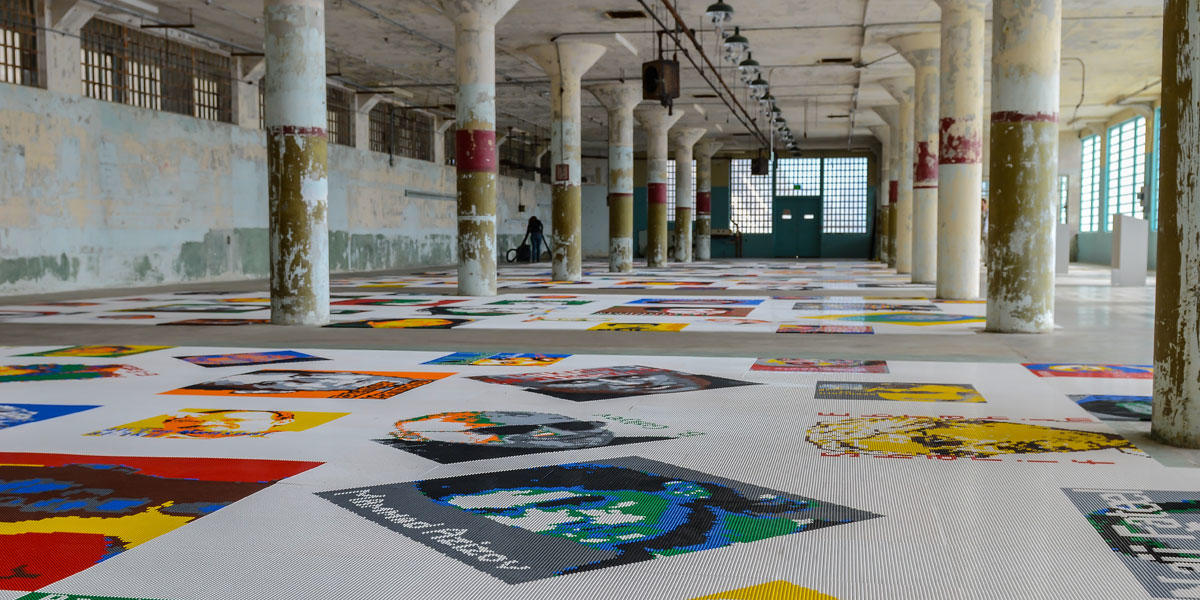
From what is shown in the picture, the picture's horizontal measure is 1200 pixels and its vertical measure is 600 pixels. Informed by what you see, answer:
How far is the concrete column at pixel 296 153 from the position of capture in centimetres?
1322

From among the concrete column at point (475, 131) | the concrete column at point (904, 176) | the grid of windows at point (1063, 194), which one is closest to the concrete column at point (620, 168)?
the concrete column at point (904, 176)

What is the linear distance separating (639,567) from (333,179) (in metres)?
30.8

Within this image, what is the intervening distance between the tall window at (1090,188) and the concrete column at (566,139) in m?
27.0

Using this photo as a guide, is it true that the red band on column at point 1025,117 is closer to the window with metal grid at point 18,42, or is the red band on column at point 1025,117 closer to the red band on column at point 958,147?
the red band on column at point 958,147

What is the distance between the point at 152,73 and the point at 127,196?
339 cm

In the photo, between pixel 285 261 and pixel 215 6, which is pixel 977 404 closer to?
pixel 285 261

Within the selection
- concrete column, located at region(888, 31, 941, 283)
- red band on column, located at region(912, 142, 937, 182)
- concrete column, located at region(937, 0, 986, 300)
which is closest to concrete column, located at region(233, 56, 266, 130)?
concrete column, located at region(888, 31, 941, 283)

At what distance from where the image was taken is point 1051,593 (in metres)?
3.37

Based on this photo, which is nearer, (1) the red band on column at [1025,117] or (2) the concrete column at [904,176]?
(1) the red band on column at [1025,117]

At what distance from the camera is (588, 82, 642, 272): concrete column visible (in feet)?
111

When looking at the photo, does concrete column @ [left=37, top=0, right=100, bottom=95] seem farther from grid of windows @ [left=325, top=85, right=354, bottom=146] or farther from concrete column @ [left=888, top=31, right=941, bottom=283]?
concrete column @ [left=888, top=31, right=941, bottom=283]

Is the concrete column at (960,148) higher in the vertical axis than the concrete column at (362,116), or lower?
lower

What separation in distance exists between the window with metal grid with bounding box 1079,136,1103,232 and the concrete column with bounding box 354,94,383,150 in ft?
100

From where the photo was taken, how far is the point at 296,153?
43.7ft
